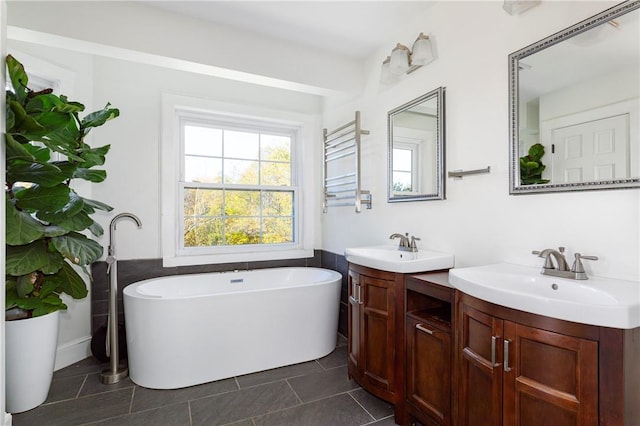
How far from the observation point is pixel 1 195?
1.16 metres

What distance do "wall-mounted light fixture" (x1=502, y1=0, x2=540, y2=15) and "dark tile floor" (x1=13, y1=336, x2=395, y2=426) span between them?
2237 millimetres

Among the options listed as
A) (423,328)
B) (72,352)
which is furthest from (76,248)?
(423,328)

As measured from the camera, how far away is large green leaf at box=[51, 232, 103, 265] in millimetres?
1858

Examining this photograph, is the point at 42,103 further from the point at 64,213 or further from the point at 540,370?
the point at 540,370

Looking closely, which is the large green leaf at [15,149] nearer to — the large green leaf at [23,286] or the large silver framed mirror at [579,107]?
the large green leaf at [23,286]

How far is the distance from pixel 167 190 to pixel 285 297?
4.81 feet

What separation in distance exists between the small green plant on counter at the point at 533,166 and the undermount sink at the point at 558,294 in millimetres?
416

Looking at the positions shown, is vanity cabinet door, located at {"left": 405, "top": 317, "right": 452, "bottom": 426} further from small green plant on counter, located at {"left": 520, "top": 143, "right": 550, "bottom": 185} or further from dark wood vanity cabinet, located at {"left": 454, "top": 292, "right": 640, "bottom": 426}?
small green plant on counter, located at {"left": 520, "top": 143, "right": 550, "bottom": 185}

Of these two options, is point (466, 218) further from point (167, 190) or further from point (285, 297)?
point (167, 190)

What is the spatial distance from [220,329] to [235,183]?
4.99ft

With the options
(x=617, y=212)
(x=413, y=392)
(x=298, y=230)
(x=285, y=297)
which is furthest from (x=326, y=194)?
(x=617, y=212)

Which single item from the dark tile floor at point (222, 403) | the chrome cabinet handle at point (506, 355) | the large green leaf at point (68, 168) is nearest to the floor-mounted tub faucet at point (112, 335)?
the dark tile floor at point (222, 403)

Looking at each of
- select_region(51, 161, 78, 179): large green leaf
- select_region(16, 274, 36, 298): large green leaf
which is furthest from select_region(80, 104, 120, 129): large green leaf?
select_region(16, 274, 36, 298): large green leaf

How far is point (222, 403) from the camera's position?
207cm
